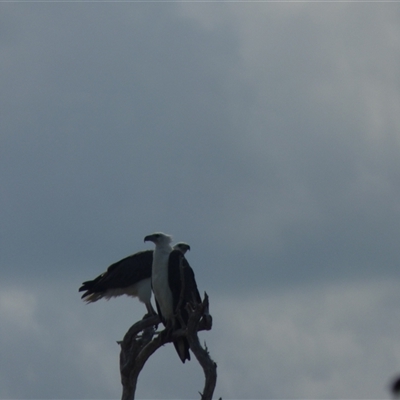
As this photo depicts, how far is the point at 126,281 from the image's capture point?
13.7 metres

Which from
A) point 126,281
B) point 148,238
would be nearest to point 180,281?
point 148,238

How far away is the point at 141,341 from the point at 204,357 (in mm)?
1576

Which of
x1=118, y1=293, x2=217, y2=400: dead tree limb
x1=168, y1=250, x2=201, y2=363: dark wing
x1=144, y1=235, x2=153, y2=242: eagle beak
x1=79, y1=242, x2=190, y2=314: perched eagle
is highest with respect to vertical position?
x1=79, y1=242, x2=190, y2=314: perched eagle

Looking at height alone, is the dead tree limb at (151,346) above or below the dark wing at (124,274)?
below

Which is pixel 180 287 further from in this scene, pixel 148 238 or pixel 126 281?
pixel 126 281

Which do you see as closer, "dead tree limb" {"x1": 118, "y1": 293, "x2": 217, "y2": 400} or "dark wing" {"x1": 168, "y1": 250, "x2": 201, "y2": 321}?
"dead tree limb" {"x1": 118, "y1": 293, "x2": 217, "y2": 400}

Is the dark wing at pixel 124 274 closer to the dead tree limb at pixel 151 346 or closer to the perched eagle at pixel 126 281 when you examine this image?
the perched eagle at pixel 126 281

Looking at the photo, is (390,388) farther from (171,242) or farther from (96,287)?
(96,287)

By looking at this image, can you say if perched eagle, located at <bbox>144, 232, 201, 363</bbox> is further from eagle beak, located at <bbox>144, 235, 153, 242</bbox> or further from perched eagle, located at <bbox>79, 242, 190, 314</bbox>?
perched eagle, located at <bbox>79, 242, 190, 314</bbox>

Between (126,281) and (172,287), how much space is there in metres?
3.23

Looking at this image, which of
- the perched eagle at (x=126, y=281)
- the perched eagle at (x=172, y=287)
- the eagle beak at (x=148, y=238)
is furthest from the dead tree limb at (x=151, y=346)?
the perched eagle at (x=126, y=281)

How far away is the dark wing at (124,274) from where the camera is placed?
540 inches

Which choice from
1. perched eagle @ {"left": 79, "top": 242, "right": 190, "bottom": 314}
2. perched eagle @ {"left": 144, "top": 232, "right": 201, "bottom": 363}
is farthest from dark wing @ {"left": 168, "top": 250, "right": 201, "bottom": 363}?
perched eagle @ {"left": 79, "top": 242, "right": 190, "bottom": 314}

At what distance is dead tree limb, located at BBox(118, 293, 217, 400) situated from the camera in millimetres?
8234
